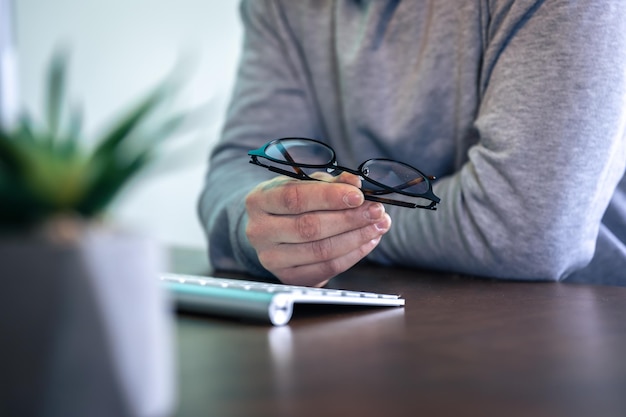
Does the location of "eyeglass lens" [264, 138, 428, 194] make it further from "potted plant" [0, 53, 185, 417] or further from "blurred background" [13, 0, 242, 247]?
"blurred background" [13, 0, 242, 247]

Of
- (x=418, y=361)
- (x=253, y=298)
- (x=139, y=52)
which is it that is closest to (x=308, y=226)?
(x=253, y=298)

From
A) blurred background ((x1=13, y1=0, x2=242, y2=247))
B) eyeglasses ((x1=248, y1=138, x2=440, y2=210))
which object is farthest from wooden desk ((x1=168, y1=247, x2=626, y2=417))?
blurred background ((x1=13, y1=0, x2=242, y2=247))

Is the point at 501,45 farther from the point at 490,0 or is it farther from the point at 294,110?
the point at 294,110

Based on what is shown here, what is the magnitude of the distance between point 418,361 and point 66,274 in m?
0.25

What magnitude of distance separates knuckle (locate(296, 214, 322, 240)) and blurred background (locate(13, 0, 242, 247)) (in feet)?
6.10

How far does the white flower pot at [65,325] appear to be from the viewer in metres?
0.28

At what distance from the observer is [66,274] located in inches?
10.9

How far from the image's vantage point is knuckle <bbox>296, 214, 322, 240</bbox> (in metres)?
→ 0.77

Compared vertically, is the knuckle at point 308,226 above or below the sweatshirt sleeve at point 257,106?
above

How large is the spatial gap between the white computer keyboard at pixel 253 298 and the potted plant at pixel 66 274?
10.6 inches

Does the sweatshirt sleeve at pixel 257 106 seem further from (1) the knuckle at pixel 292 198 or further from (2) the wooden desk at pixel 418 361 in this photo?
(2) the wooden desk at pixel 418 361

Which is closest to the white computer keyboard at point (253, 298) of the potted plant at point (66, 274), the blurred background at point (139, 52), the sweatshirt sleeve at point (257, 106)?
the potted plant at point (66, 274)

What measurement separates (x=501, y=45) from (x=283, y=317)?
57 cm

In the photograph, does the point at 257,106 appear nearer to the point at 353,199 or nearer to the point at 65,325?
the point at 353,199
